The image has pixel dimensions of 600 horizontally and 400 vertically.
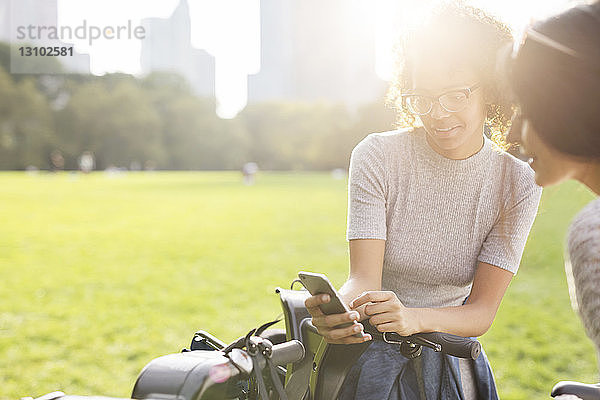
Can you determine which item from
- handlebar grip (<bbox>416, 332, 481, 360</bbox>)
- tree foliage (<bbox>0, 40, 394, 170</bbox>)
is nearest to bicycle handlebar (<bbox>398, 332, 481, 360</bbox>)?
handlebar grip (<bbox>416, 332, 481, 360</bbox>)

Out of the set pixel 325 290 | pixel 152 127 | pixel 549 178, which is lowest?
pixel 325 290

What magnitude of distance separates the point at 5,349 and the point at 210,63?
82.5 m

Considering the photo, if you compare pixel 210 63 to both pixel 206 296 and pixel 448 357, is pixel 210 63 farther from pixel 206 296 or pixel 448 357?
pixel 448 357

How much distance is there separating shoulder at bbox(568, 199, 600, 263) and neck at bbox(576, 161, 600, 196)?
97 millimetres

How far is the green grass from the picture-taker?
4.61 meters

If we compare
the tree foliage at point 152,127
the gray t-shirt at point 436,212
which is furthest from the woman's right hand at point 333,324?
the tree foliage at point 152,127

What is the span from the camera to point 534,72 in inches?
42.8

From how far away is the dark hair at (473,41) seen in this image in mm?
1594

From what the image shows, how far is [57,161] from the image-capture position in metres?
40.8

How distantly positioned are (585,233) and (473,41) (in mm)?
730

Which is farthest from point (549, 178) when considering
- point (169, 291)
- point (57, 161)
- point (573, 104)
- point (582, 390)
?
point (57, 161)

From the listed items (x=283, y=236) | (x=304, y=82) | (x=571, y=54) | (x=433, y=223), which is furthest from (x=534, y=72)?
(x=304, y=82)

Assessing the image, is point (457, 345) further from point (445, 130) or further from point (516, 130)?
point (445, 130)

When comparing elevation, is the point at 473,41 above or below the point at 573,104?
above
